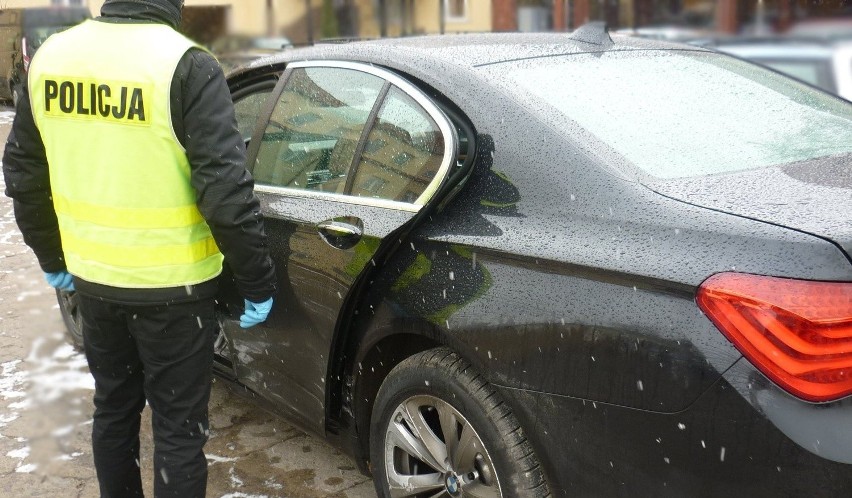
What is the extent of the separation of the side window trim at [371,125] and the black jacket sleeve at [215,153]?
1.31 ft

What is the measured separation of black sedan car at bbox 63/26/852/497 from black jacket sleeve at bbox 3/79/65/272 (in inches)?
24.4

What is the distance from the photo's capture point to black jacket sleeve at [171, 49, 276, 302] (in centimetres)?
226

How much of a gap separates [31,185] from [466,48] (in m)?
1.35

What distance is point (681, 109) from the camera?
8.25 ft

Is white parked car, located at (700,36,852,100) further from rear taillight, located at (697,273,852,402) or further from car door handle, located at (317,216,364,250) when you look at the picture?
rear taillight, located at (697,273,852,402)

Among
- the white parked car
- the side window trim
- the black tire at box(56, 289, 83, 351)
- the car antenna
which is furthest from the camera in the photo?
the white parked car

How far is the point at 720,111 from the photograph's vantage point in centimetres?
255

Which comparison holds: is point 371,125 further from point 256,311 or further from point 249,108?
point 249,108

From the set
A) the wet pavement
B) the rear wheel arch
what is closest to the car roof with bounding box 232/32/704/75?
the rear wheel arch

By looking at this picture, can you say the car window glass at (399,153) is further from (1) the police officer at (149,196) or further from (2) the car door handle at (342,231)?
(1) the police officer at (149,196)

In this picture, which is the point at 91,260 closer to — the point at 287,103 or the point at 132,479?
the point at 132,479

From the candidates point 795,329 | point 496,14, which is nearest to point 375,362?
point 795,329

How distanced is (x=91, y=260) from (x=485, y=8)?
21984 millimetres

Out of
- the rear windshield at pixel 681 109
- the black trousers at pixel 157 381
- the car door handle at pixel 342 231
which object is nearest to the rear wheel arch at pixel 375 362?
the car door handle at pixel 342 231
